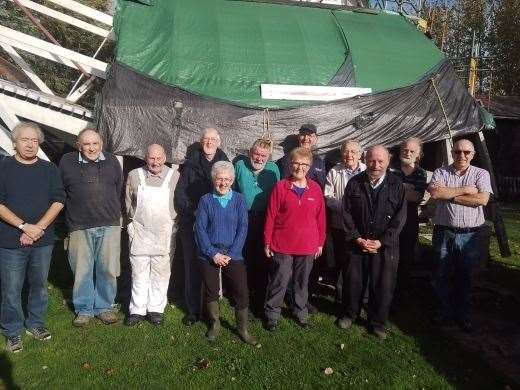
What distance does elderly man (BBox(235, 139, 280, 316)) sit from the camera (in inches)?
178

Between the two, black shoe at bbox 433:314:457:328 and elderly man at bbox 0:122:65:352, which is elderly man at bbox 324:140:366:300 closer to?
black shoe at bbox 433:314:457:328

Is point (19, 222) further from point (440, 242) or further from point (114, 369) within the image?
point (440, 242)

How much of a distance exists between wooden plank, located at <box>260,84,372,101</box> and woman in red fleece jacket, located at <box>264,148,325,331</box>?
2623 millimetres

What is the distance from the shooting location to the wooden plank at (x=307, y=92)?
6.77 m

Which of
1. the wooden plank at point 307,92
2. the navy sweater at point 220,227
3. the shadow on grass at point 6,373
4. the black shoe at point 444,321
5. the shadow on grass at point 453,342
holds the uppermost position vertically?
the wooden plank at point 307,92

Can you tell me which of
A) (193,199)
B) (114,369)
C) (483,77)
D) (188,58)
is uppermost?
(483,77)

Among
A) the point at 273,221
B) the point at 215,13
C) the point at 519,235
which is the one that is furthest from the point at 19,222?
the point at 519,235

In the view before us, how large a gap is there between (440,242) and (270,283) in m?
1.67

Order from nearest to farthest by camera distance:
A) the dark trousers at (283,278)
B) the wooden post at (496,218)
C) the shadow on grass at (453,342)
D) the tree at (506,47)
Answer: the shadow on grass at (453,342) < the dark trousers at (283,278) < the wooden post at (496,218) < the tree at (506,47)

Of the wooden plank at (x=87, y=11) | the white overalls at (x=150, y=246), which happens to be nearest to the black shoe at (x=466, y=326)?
the white overalls at (x=150, y=246)

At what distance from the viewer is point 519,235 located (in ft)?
32.8

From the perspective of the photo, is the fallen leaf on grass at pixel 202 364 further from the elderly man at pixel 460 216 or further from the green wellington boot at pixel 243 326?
the elderly man at pixel 460 216

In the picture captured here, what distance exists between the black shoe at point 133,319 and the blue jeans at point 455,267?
116 inches

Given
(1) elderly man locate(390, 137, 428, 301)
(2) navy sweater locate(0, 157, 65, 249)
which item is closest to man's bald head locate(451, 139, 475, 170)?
(1) elderly man locate(390, 137, 428, 301)
